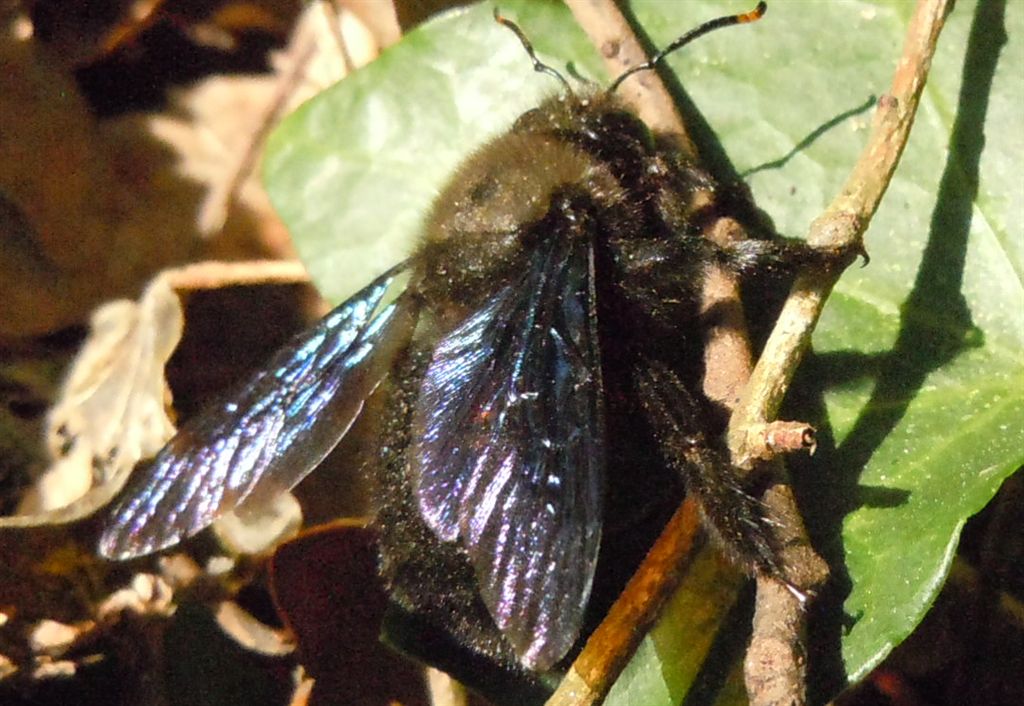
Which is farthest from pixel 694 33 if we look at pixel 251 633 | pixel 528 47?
pixel 251 633

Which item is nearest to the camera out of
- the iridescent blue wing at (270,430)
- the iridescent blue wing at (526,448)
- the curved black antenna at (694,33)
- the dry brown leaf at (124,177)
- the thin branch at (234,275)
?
the iridescent blue wing at (526,448)

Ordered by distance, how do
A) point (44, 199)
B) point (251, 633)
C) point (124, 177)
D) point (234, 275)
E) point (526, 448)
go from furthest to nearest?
1. point (124, 177)
2. point (44, 199)
3. point (234, 275)
4. point (251, 633)
5. point (526, 448)

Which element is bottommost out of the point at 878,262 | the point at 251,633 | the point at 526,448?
the point at 251,633

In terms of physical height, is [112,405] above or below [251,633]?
above

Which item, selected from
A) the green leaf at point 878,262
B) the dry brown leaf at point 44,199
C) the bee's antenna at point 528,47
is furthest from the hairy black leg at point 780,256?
the dry brown leaf at point 44,199

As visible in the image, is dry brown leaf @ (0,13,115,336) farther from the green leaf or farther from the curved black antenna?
the curved black antenna

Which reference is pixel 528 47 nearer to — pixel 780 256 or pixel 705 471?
pixel 780 256

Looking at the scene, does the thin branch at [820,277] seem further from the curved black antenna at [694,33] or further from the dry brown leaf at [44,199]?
the dry brown leaf at [44,199]
